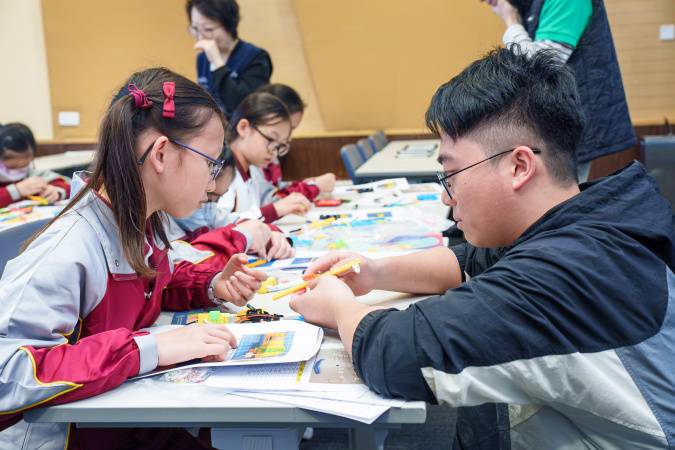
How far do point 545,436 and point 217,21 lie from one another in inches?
124

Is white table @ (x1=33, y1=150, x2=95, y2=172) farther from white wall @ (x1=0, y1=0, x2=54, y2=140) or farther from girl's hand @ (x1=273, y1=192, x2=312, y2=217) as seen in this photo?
girl's hand @ (x1=273, y1=192, x2=312, y2=217)

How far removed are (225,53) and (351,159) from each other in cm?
102

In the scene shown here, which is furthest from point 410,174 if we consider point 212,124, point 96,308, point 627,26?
point 627,26

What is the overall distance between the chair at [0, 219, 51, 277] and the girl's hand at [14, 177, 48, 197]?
6.64ft

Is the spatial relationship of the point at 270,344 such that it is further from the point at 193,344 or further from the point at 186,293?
the point at 186,293

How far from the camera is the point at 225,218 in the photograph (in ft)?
7.54

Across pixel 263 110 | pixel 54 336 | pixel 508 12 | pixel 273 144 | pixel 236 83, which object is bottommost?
pixel 54 336

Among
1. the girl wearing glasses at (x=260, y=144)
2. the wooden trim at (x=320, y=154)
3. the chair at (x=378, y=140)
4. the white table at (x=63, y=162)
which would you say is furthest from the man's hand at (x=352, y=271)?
the wooden trim at (x=320, y=154)

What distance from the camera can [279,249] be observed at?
184 cm

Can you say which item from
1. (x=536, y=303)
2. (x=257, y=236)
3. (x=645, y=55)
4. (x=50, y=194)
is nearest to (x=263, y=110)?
(x=257, y=236)

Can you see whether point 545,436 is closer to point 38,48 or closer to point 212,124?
point 212,124

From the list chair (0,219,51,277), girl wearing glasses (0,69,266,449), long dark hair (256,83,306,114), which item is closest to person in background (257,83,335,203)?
long dark hair (256,83,306,114)

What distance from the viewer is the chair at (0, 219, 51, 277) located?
1497mm

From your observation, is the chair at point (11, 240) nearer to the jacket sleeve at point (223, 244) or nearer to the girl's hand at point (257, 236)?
the jacket sleeve at point (223, 244)
